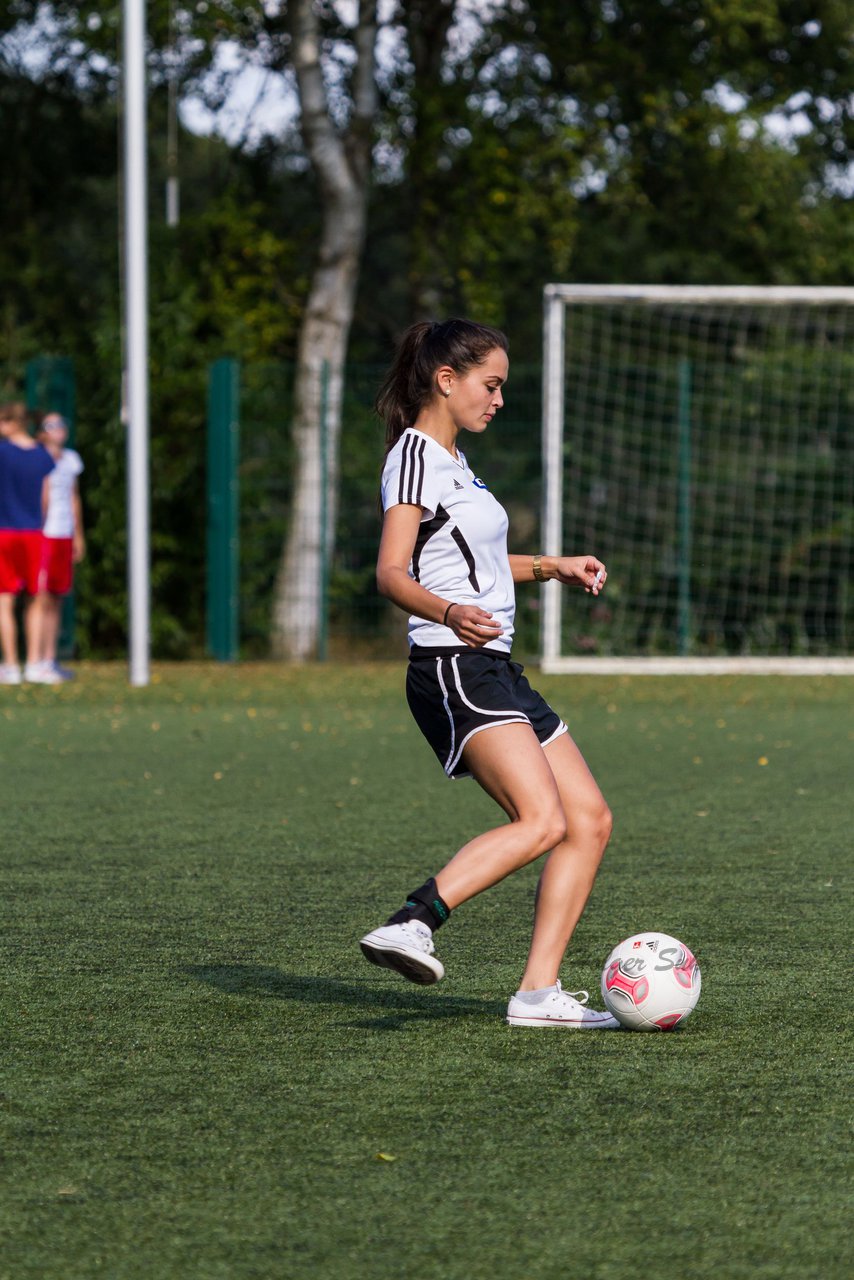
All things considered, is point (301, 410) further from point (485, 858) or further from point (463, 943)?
point (485, 858)

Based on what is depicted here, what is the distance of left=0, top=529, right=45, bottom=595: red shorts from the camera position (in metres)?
15.0

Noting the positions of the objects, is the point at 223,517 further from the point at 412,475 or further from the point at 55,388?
the point at 412,475

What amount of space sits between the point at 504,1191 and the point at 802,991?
191 centimetres

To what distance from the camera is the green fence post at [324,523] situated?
57.6 feet

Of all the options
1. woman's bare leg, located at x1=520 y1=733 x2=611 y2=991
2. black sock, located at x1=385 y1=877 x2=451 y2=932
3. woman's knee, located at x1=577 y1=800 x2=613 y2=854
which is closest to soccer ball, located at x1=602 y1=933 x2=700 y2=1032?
woman's bare leg, located at x1=520 y1=733 x2=611 y2=991

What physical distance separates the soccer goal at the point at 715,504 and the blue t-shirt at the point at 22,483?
5.21m

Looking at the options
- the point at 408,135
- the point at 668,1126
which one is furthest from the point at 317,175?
the point at 668,1126

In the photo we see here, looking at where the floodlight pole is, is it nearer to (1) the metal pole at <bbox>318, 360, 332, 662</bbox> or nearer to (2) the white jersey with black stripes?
(1) the metal pole at <bbox>318, 360, 332, 662</bbox>

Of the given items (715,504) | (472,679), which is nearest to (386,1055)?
(472,679)

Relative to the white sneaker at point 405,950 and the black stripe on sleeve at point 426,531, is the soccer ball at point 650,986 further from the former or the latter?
the black stripe on sleeve at point 426,531

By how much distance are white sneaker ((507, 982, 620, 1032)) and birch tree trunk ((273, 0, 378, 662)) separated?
42.8ft

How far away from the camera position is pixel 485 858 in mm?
4430

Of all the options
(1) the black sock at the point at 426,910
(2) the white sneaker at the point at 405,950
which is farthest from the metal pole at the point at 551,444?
(2) the white sneaker at the point at 405,950

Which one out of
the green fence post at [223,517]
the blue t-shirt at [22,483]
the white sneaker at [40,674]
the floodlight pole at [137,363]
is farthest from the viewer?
the green fence post at [223,517]
